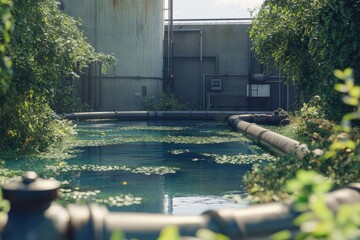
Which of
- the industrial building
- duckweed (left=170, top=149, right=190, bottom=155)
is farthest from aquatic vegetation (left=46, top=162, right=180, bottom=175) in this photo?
the industrial building

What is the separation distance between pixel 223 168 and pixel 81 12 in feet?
57.7

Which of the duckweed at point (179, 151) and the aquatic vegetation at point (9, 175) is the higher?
the aquatic vegetation at point (9, 175)

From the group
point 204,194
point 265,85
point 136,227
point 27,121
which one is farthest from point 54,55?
point 265,85

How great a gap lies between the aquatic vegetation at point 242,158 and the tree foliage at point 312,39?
6.11 ft

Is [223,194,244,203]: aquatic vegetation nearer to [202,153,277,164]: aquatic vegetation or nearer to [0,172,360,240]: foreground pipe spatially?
[0,172,360,240]: foreground pipe

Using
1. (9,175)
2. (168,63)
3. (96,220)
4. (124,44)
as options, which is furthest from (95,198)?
(168,63)

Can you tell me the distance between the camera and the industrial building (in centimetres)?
2723

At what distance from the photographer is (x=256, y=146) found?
15.5 meters

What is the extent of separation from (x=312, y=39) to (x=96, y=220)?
9982 mm

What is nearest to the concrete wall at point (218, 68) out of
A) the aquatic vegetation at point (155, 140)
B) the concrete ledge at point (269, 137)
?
the concrete ledge at point (269, 137)

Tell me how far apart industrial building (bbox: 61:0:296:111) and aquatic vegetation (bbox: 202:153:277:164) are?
14.8 meters

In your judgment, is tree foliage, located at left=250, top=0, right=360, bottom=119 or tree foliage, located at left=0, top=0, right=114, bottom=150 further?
tree foliage, located at left=250, top=0, right=360, bottom=119

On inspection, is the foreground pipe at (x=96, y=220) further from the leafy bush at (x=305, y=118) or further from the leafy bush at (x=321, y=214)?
the leafy bush at (x=305, y=118)

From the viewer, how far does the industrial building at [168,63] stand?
27.2 metres
